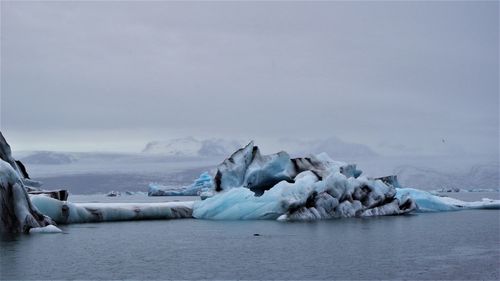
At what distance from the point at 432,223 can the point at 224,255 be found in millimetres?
15348

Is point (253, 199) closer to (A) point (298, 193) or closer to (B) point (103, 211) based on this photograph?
(A) point (298, 193)

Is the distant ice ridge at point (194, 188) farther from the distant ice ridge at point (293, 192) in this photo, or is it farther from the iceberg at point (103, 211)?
the iceberg at point (103, 211)

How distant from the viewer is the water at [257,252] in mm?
15250

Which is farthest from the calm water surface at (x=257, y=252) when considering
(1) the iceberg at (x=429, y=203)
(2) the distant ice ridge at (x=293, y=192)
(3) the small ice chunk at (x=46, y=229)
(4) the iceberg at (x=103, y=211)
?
(1) the iceberg at (x=429, y=203)

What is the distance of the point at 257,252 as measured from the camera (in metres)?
19.1

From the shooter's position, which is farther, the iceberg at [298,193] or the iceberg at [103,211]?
the iceberg at [298,193]

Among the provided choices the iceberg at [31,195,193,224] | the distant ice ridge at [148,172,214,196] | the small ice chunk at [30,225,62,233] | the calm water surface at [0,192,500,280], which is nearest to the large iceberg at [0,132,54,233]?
the small ice chunk at [30,225,62,233]

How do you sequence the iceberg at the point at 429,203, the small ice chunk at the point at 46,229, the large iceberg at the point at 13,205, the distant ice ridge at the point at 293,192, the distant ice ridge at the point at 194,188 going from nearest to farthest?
1. the large iceberg at the point at 13,205
2. the small ice chunk at the point at 46,229
3. the distant ice ridge at the point at 293,192
4. the iceberg at the point at 429,203
5. the distant ice ridge at the point at 194,188

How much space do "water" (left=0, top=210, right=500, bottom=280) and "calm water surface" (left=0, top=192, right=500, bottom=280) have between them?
1.0 inches

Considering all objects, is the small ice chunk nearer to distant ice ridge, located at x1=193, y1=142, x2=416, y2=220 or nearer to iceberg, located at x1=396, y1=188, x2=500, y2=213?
distant ice ridge, located at x1=193, y1=142, x2=416, y2=220

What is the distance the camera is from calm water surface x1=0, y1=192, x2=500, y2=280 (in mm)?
15250

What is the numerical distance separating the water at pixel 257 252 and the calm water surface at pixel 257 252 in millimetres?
24

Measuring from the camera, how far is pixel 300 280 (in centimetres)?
1416

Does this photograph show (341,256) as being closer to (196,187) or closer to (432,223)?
(432,223)
